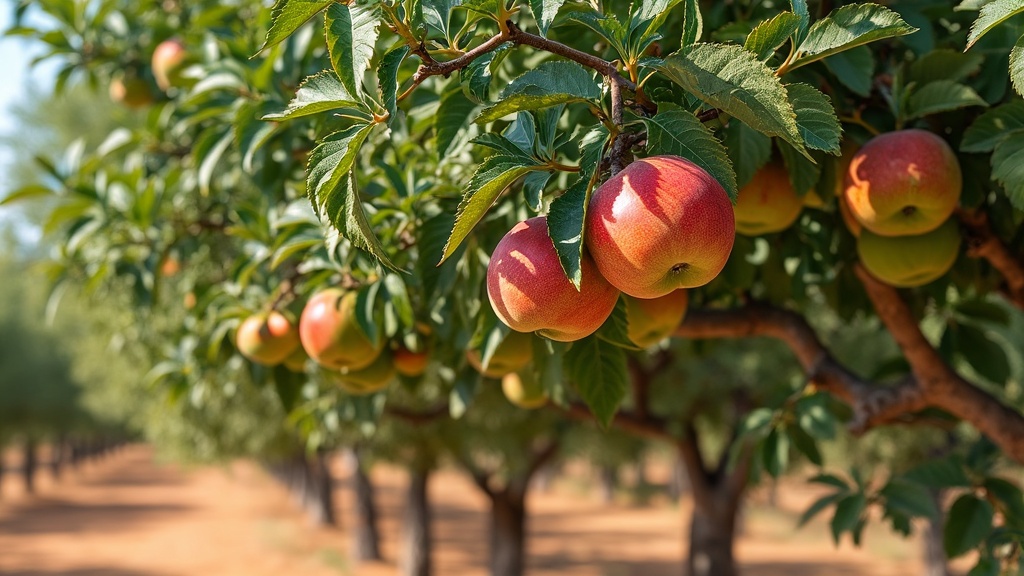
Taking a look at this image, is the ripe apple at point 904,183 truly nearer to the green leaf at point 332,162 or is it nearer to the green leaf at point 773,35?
the green leaf at point 773,35

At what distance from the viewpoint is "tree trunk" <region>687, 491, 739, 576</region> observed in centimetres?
795

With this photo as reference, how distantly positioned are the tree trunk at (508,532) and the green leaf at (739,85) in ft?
32.7

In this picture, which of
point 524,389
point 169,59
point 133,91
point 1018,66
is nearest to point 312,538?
point 133,91

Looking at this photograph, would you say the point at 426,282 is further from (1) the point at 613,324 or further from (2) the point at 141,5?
(2) the point at 141,5

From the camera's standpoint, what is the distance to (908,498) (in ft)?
7.91

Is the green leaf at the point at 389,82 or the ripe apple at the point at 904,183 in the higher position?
the green leaf at the point at 389,82

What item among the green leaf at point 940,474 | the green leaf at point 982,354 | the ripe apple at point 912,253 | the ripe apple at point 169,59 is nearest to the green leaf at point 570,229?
the ripe apple at point 912,253

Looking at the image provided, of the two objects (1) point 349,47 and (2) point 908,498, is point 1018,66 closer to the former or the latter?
(1) point 349,47

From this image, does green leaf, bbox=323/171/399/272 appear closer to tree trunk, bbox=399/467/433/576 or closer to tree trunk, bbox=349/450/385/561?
tree trunk, bbox=399/467/433/576

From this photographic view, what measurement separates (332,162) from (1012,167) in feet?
3.90

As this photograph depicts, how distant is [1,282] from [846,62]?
2511cm

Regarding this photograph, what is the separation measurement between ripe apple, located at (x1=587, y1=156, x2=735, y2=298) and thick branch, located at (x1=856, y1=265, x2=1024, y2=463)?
1.37m

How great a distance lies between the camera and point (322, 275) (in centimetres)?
214

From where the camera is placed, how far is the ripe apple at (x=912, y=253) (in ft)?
6.08
